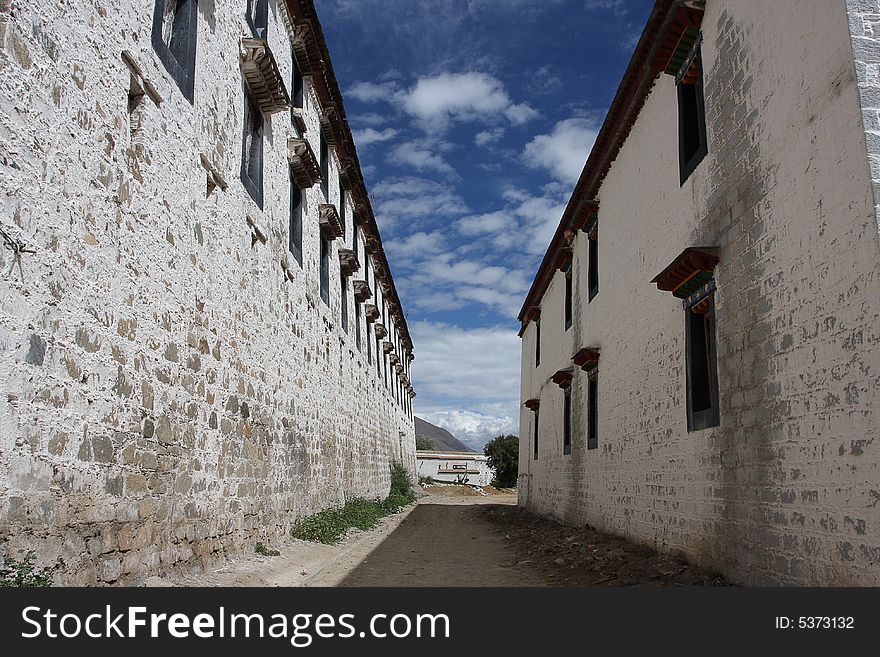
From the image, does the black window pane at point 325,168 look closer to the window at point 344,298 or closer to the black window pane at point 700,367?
the window at point 344,298

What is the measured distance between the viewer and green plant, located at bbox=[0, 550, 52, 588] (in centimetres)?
402

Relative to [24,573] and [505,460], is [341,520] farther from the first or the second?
[505,460]

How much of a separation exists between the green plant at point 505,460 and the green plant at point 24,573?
4388cm

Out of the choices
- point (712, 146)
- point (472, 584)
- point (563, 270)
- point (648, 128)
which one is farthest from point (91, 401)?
point (563, 270)

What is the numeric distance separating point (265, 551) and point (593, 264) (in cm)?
834

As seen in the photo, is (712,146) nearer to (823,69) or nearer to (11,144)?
(823,69)

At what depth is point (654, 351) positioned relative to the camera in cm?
981

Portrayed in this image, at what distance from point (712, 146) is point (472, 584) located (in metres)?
5.53

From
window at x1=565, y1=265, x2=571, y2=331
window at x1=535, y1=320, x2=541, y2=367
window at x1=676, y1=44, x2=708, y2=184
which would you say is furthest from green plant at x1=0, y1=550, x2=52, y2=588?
window at x1=535, y1=320, x2=541, y2=367

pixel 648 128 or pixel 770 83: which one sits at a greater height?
pixel 648 128

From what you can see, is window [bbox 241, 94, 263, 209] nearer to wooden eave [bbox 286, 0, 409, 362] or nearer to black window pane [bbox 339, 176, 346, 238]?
wooden eave [bbox 286, 0, 409, 362]

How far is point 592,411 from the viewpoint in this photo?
540 inches

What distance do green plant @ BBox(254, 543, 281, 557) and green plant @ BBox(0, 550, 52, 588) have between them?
4.60 metres

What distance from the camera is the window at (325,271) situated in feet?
48.4
